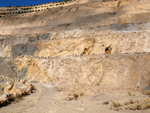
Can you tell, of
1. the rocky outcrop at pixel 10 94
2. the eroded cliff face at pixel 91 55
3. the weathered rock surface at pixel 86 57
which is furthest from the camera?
the eroded cliff face at pixel 91 55

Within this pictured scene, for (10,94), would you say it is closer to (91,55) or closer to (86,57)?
(86,57)

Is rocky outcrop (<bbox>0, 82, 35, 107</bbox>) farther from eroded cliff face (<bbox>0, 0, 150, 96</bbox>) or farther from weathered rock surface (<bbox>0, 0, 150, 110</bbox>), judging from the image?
eroded cliff face (<bbox>0, 0, 150, 96</bbox>)

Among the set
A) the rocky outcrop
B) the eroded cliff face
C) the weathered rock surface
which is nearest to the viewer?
the rocky outcrop

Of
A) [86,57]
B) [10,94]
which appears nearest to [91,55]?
[86,57]

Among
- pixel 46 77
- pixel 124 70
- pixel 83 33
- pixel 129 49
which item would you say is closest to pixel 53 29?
pixel 83 33

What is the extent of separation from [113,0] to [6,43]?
1953 cm

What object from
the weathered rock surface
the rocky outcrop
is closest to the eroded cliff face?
the weathered rock surface

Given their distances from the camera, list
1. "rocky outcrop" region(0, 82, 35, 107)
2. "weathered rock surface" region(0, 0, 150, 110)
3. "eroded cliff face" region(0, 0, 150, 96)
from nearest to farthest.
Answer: "rocky outcrop" region(0, 82, 35, 107)
"weathered rock surface" region(0, 0, 150, 110)
"eroded cliff face" region(0, 0, 150, 96)

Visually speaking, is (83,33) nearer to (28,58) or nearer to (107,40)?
(107,40)

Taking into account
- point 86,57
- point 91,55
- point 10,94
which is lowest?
point 10,94

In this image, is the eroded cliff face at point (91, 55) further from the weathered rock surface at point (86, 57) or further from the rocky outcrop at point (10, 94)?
the rocky outcrop at point (10, 94)

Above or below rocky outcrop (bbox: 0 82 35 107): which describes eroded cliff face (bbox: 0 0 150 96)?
above

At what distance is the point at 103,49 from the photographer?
13469 mm

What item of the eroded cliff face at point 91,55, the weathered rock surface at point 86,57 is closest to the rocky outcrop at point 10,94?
the weathered rock surface at point 86,57
